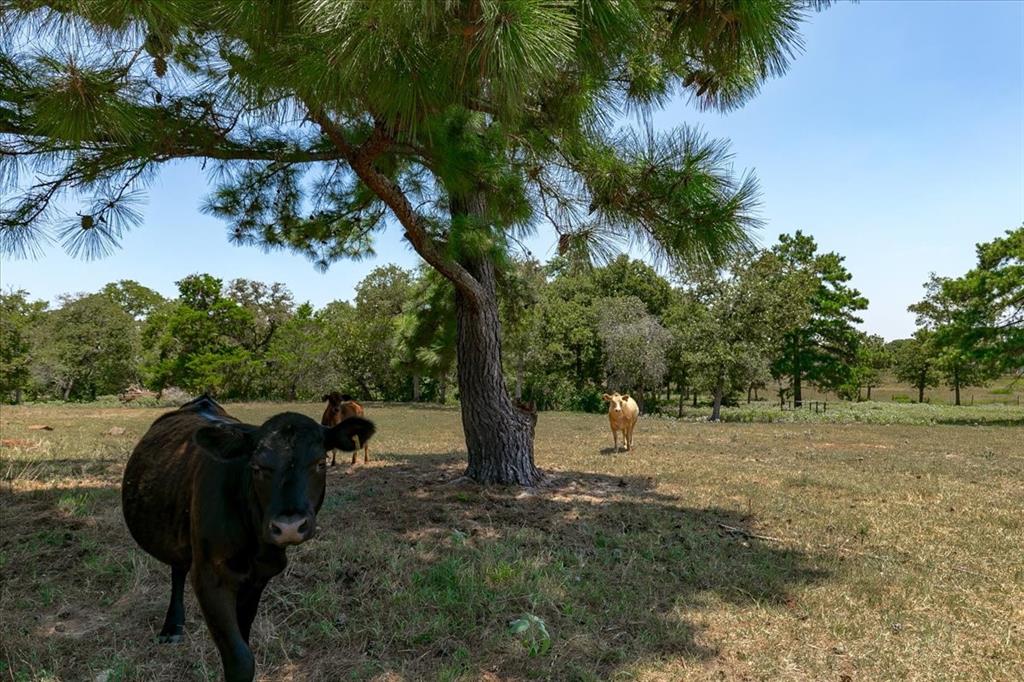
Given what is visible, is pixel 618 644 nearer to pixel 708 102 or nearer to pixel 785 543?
pixel 785 543

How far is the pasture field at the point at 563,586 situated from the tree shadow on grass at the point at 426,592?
18mm

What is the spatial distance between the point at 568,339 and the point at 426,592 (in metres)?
33.3

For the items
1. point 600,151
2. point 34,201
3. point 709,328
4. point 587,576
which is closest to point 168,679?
point 587,576

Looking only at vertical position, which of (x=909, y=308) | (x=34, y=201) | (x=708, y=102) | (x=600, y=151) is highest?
(x=909, y=308)

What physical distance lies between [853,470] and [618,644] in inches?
334

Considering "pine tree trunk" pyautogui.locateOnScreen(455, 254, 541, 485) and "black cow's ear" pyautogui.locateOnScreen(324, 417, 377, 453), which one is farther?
"pine tree trunk" pyautogui.locateOnScreen(455, 254, 541, 485)

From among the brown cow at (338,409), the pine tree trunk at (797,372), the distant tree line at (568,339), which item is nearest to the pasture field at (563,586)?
the brown cow at (338,409)

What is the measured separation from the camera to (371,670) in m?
3.21

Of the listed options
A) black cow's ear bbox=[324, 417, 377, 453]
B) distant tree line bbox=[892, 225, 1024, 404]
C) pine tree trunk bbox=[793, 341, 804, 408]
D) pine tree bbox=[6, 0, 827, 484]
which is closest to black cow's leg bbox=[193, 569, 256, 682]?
black cow's ear bbox=[324, 417, 377, 453]

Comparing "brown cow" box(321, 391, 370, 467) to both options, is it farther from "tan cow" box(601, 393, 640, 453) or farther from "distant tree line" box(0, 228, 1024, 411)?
"distant tree line" box(0, 228, 1024, 411)

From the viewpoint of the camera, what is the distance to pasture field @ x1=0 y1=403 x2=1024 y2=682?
3.34 meters

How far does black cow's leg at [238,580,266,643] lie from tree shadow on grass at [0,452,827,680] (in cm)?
47

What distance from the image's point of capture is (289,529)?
2297 millimetres

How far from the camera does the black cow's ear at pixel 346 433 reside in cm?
274
